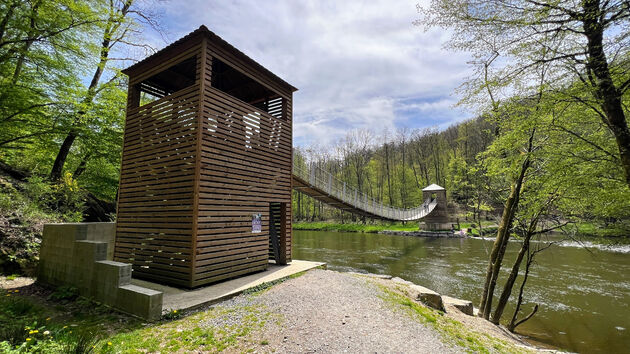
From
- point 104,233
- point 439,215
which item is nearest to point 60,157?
point 104,233

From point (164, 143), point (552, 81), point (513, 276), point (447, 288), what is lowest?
point (447, 288)

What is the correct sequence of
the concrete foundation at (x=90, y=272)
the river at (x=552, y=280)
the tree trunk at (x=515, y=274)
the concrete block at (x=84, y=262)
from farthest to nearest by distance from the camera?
the tree trunk at (x=515, y=274) → the river at (x=552, y=280) → the concrete block at (x=84, y=262) → the concrete foundation at (x=90, y=272)

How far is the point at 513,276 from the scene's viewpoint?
5438 mm

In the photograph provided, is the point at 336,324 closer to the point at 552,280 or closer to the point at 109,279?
the point at 109,279

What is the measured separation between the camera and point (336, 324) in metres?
3.00

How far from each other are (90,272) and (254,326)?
2570 mm

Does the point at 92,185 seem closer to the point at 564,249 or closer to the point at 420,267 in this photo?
the point at 420,267

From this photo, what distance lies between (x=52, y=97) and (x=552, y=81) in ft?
30.0

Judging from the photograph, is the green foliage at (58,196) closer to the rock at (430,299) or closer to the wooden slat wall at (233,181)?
the wooden slat wall at (233,181)

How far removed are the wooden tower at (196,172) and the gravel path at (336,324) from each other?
43.6 inches

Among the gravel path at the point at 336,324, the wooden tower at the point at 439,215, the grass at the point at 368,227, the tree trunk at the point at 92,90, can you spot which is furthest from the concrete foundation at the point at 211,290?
the grass at the point at 368,227

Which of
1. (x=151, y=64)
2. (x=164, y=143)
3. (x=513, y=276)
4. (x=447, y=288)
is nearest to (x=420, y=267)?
(x=447, y=288)

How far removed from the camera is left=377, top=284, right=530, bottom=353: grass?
308 cm

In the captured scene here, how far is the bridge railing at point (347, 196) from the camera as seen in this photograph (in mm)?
10078
